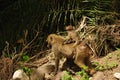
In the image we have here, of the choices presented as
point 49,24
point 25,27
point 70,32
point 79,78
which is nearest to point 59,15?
point 49,24

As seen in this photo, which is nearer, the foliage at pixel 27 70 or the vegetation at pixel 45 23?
the foliage at pixel 27 70

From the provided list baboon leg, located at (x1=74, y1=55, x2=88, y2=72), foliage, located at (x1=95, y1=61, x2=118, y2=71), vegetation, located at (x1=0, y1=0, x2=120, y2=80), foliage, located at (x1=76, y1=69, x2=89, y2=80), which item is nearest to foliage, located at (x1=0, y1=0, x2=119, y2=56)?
vegetation, located at (x1=0, y1=0, x2=120, y2=80)

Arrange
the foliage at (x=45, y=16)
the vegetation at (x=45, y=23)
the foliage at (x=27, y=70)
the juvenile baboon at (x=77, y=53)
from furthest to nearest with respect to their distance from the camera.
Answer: the foliage at (x=45, y=16)
the vegetation at (x=45, y=23)
the foliage at (x=27, y=70)
the juvenile baboon at (x=77, y=53)

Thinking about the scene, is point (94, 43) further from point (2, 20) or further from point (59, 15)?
point (2, 20)

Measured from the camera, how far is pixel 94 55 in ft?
21.3

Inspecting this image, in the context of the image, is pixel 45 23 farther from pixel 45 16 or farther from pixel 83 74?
pixel 83 74

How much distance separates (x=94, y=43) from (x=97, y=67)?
0.99 metres

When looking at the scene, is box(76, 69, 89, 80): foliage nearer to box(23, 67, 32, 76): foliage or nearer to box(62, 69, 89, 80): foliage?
box(62, 69, 89, 80): foliage

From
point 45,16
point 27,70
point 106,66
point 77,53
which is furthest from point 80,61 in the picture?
point 45,16

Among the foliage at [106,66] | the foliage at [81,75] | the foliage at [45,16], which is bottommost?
the foliage at [81,75]

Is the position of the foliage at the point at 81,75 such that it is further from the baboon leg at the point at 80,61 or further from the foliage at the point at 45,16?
the foliage at the point at 45,16

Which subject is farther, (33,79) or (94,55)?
(94,55)

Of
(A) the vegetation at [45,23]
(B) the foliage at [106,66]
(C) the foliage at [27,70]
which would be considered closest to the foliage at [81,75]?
(B) the foliage at [106,66]

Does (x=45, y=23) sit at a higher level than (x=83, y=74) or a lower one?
higher
